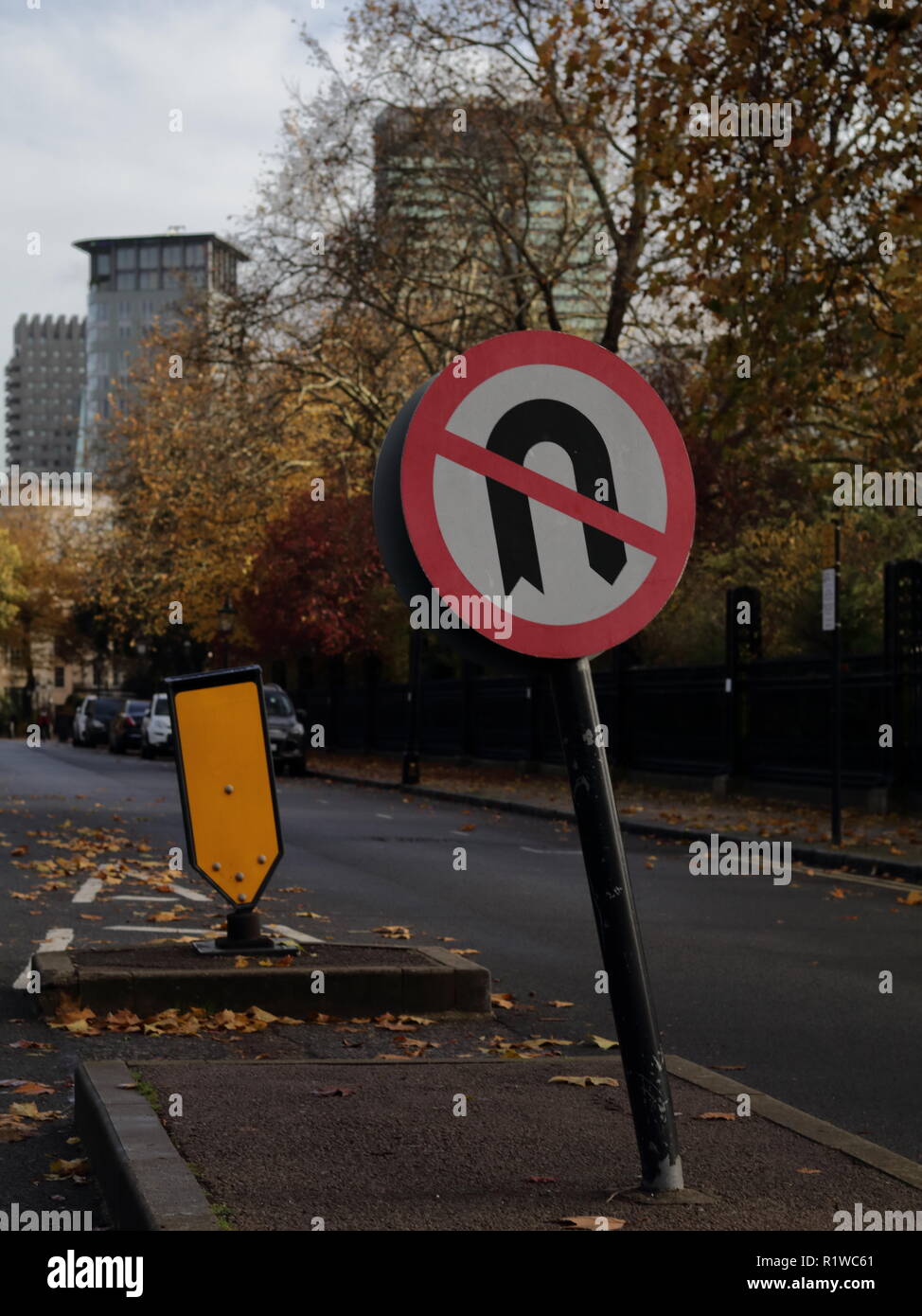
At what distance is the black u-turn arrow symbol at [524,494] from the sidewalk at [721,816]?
38.0 ft

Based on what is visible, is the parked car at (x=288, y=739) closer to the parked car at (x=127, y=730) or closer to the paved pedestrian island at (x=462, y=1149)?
the parked car at (x=127, y=730)

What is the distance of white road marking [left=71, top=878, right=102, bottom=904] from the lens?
12.4m

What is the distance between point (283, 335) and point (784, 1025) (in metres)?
32.3

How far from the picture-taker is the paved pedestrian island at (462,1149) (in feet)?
13.9

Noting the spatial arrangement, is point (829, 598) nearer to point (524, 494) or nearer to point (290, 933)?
point (290, 933)

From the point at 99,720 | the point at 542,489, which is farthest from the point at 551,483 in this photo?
the point at 99,720

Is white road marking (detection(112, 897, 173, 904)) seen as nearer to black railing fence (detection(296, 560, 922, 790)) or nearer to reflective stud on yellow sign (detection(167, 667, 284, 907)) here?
reflective stud on yellow sign (detection(167, 667, 284, 907))

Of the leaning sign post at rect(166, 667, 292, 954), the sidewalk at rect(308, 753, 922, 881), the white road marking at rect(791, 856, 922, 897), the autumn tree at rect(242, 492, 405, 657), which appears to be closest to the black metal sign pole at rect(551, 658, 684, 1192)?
the leaning sign post at rect(166, 667, 292, 954)

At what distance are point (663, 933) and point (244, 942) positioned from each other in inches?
149

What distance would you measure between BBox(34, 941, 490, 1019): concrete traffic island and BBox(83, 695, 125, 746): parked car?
57019mm

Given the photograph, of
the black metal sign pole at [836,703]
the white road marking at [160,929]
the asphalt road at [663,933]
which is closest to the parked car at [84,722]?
the asphalt road at [663,933]

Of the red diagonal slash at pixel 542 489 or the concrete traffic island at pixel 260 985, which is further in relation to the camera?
the concrete traffic island at pixel 260 985

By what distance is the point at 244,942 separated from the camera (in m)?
8.48

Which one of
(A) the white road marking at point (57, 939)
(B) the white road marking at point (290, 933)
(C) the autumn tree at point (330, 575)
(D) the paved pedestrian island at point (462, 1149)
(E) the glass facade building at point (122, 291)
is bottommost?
(B) the white road marking at point (290, 933)
